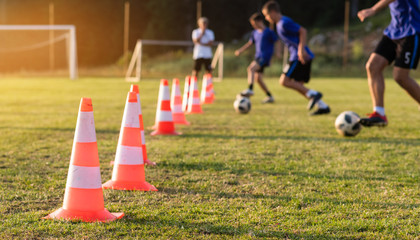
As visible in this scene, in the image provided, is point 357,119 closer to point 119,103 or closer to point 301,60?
point 301,60

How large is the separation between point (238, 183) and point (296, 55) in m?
5.27

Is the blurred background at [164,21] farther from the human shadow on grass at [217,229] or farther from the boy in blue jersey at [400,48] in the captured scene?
the human shadow on grass at [217,229]

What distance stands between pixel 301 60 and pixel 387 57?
2.06 meters

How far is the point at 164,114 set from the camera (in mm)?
6531

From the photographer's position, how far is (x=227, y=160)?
4.93 meters

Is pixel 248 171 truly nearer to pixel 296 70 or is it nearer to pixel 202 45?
pixel 296 70

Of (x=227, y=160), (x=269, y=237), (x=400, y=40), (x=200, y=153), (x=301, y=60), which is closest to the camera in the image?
(x=269, y=237)

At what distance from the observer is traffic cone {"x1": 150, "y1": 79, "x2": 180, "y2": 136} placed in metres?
6.38

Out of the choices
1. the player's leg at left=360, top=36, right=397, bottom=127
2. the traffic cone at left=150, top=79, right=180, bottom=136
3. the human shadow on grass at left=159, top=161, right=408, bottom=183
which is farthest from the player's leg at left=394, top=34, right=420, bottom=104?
the traffic cone at left=150, top=79, right=180, bottom=136

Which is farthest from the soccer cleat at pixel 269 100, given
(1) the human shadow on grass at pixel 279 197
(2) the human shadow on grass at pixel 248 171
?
(1) the human shadow on grass at pixel 279 197

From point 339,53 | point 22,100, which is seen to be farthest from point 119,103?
point 339,53

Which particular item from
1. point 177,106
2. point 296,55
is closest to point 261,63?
point 296,55

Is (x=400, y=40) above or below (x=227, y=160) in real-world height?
above

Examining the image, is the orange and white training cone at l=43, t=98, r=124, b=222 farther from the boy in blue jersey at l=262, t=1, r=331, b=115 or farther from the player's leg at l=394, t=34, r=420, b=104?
the boy in blue jersey at l=262, t=1, r=331, b=115
